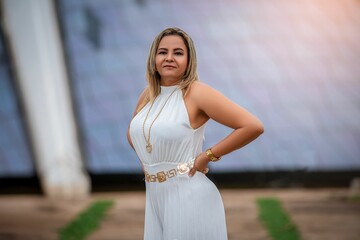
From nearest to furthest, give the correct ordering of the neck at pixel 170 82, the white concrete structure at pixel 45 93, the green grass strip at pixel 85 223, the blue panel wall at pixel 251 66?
the neck at pixel 170 82, the green grass strip at pixel 85 223, the white concrete structure at pixel 45 93, the blue panel wall at pixel 251 66

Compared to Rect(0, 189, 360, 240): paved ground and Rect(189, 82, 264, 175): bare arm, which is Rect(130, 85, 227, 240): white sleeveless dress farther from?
Rect(0, 189, 360, 240): paved ground

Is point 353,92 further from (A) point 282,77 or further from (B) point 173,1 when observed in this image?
(B) point 173,1

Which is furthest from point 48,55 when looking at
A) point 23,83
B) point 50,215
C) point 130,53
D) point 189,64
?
point 189,64

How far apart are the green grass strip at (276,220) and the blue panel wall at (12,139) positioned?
157 inches

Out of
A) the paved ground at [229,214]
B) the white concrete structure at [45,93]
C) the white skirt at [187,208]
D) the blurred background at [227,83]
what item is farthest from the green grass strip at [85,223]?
the white skirt at [187,208]

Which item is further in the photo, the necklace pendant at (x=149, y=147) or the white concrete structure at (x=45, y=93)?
the white concrete structure at (x=45, y=93)

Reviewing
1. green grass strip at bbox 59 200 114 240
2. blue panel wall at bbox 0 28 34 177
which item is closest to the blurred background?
blue panel wall at bbox 0 28 34 177

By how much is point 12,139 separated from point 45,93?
107 cm

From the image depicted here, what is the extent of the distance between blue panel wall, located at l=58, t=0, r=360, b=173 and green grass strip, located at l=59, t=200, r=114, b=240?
6.74ft

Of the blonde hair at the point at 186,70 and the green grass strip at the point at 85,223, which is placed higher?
the blonde hair at the point at 186,70

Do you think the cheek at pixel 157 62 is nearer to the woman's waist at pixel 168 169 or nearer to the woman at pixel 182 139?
the woman at pixel 182 139

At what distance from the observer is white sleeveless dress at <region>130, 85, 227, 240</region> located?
2.18 metres

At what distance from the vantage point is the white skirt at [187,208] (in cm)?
221

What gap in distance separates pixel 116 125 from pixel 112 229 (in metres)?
3.92
